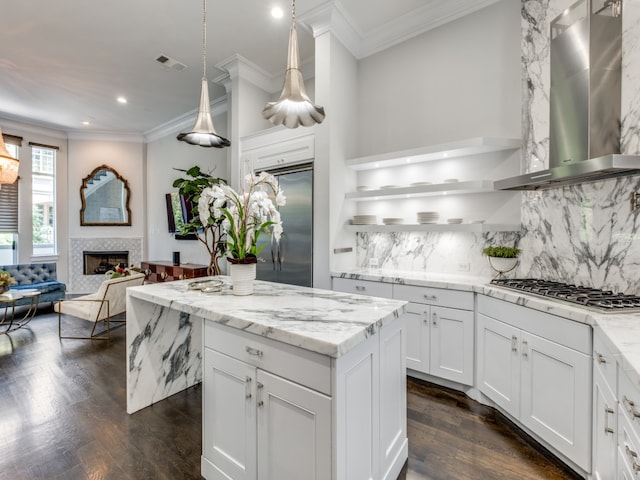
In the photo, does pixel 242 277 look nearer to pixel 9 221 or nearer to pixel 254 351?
pixel 254 351

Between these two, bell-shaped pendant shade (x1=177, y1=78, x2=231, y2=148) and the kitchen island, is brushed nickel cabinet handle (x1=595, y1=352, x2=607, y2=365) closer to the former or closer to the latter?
the kitchen island

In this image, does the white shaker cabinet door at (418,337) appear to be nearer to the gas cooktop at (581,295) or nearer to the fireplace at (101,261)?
the gas cooktop at (581,295)

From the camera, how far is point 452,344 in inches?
103

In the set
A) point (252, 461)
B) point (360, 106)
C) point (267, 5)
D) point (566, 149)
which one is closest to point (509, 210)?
point (566, 149)

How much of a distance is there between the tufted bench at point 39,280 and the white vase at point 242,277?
16.6 ft

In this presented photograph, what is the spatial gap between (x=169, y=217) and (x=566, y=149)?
21.2 feet

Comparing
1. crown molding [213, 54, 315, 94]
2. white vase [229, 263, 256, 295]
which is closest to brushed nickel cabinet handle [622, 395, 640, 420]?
white vase [229, 263, 256, 295]

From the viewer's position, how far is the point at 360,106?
3.83 meters

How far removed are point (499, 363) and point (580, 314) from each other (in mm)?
791

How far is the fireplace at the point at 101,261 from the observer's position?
269 inches

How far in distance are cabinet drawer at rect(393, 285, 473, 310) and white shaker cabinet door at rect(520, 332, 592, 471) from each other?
538mm

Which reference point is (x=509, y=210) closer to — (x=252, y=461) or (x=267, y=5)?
(x=252, y=461)

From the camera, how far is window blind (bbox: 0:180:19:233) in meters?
5.75

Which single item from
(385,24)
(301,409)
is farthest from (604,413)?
(385,24)
